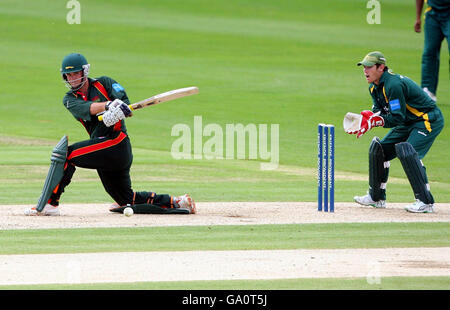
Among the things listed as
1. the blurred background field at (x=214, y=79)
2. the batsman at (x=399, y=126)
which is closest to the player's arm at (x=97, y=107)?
the blurred background field at (x=214, y=79)

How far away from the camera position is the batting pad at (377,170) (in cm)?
1118

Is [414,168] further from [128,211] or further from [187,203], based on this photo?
[128,211]

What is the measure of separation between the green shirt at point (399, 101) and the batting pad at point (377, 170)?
1.26 feet

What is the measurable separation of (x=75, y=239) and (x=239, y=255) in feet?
5.69

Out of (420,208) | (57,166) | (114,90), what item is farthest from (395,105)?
(57,166)

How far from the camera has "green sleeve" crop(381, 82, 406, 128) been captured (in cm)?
1070

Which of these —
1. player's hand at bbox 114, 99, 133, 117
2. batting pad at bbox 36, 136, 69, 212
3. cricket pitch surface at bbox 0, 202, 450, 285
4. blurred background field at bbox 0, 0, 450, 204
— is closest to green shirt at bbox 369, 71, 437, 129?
blurred background field at bbox 0, 0, 450, 204

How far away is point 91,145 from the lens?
1027cm

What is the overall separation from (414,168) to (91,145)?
3.70 m

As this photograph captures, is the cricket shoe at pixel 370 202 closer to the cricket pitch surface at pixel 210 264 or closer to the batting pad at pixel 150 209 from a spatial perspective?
the cricket pitch surface at pixel 210 264

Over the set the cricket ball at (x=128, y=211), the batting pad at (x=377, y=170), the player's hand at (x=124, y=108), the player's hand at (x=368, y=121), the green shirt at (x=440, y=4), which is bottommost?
the cricket ball at (x=128, y=211)

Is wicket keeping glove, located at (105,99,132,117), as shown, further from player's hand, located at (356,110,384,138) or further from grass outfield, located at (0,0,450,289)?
player's hand, located at (356,110,384,138)

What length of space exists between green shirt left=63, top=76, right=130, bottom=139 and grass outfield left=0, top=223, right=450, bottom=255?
1.32 meters
